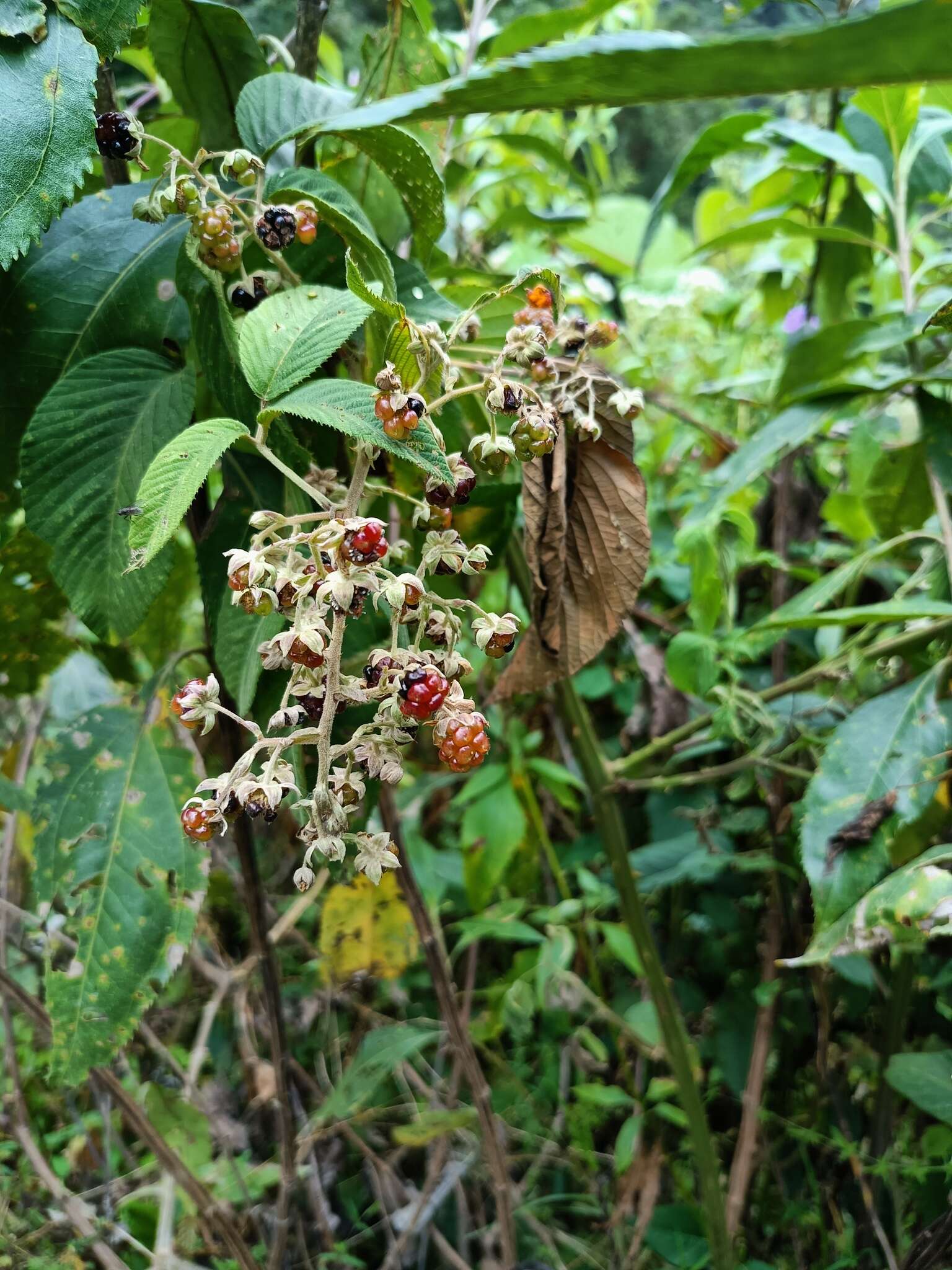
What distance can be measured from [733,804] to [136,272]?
824 millimetres

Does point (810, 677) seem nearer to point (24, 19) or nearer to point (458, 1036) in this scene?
point (458, 1036)

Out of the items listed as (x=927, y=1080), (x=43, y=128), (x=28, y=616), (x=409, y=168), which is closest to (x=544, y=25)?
(x=409, y=168)

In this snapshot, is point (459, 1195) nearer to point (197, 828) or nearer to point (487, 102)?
point (197, 828)

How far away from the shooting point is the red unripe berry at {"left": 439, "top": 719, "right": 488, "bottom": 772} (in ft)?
1.12

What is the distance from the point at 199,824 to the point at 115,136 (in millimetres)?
306

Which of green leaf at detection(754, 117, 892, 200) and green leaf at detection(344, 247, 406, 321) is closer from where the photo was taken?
green leaf at detection(344, 247, 406, 321)

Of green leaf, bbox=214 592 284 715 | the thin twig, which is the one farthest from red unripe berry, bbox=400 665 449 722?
the thin twig

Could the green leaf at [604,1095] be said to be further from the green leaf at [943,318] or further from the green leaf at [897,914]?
the green leaf at [943,318]

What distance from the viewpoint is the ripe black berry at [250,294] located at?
42 cm

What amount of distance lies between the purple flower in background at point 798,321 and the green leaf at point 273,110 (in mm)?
695

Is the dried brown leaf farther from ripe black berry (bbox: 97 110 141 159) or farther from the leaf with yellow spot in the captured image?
the leaf with yellow spot

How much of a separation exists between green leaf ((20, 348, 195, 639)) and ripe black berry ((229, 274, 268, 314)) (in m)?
0.05

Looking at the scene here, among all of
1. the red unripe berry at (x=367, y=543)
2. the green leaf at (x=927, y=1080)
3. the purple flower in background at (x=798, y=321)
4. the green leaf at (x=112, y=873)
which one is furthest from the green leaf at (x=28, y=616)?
the purple flower in background at (x=798, y=321)

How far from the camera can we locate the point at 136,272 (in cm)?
47
